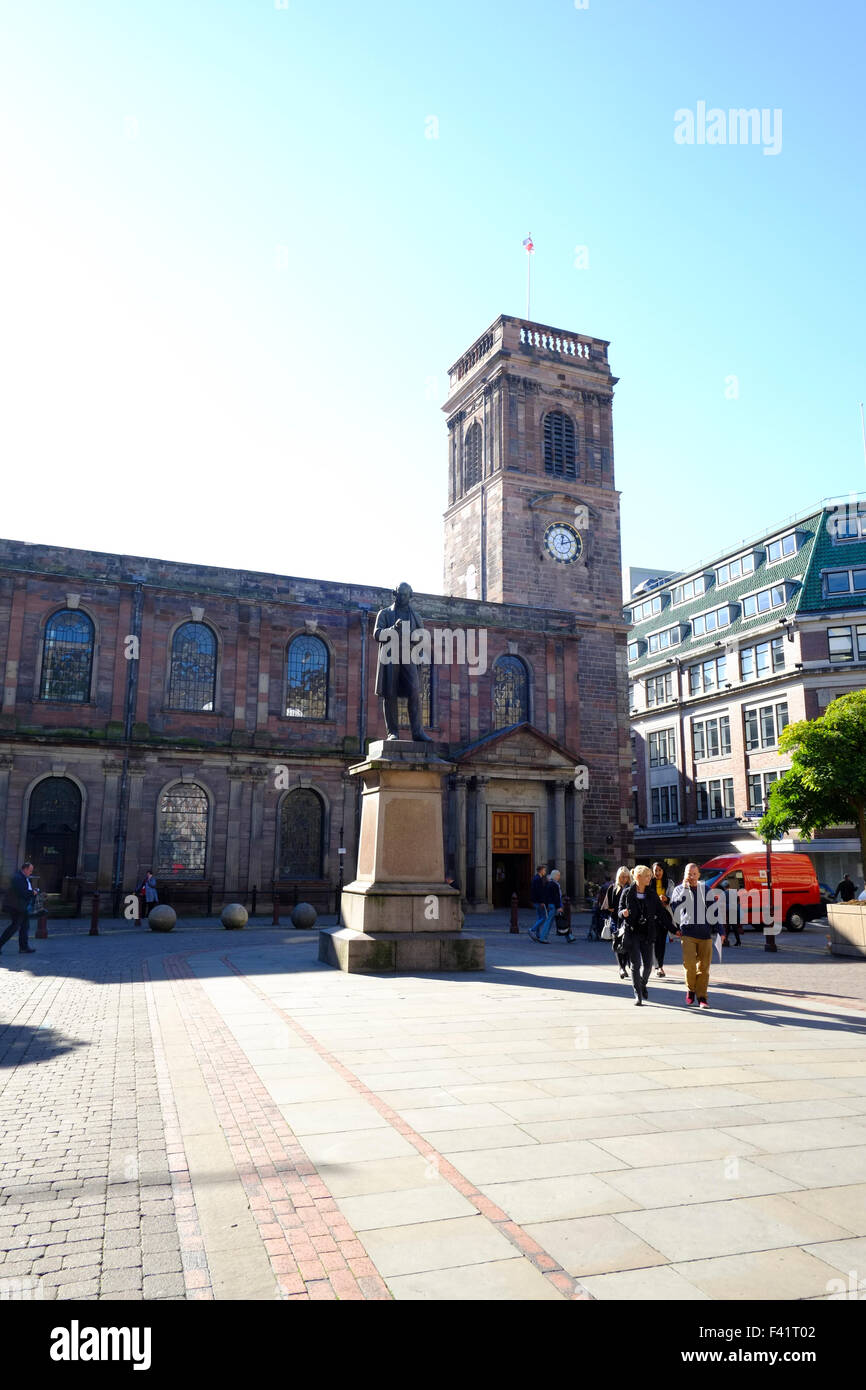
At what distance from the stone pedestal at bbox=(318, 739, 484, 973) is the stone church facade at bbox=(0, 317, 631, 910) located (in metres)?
18.8

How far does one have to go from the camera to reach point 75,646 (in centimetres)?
3222

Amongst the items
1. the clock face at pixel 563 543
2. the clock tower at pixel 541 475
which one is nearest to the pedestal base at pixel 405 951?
the clock tower at pixel 541 475

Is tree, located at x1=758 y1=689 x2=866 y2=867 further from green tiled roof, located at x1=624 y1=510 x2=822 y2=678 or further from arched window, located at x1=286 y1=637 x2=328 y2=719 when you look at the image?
arched window, located at x1=286 y1=637 x2=328 y2=719

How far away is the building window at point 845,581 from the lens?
149ft

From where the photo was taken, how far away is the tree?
1296 inches

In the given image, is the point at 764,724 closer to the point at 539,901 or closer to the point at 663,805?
the point at 663,805

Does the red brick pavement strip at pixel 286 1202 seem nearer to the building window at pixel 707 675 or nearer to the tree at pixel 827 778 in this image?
the tree at pixel 827 778

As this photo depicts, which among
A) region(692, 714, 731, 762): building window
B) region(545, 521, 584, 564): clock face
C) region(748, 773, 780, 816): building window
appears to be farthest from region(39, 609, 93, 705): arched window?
region(692, 714, 731, 762): building window

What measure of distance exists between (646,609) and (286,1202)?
203 feet

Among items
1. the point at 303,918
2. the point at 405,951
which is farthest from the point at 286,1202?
the point at 303,918

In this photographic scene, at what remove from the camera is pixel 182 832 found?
3234 cm

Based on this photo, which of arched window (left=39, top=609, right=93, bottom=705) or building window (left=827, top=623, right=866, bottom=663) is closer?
arched window (left=39, top=609, right=93, bottom=705)

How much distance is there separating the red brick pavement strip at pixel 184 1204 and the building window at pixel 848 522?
4631cm
